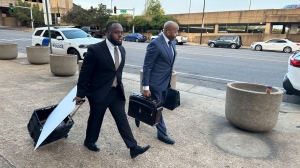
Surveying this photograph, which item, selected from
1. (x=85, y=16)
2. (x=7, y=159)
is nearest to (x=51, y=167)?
(x=7, y=159)

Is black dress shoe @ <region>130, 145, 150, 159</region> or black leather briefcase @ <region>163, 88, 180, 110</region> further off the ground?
black leather briefcase @ <region>163, 88, 180, 110</region>

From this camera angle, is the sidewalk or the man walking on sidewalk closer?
the man walking on sidewalk

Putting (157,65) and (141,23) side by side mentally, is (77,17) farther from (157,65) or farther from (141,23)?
(157,65)

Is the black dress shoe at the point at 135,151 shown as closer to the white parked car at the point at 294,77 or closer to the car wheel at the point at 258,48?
the white parked car at the point at 294,77

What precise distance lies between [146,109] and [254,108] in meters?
1.81

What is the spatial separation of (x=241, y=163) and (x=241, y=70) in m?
7.84

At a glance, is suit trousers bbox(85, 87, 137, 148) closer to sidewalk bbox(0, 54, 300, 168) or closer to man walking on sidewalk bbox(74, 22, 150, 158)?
man walking on sidewalk bbox(74, 22, 150, 158)

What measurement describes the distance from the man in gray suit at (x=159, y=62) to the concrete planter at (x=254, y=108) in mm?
1309

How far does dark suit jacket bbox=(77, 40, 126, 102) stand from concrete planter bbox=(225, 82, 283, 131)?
209 centimetres

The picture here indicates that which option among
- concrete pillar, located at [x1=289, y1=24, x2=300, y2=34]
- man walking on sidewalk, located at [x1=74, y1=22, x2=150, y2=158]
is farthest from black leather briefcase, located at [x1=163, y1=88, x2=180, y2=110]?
concrete pillar, located at [x1=289, y1=24, x2=300, y2=34]

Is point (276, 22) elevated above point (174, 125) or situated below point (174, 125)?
above

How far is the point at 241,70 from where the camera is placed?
10188 millimetres

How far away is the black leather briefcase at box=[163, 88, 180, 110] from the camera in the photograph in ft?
11.8

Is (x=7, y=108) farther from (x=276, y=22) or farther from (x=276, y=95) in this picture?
(x=276, y=22)
